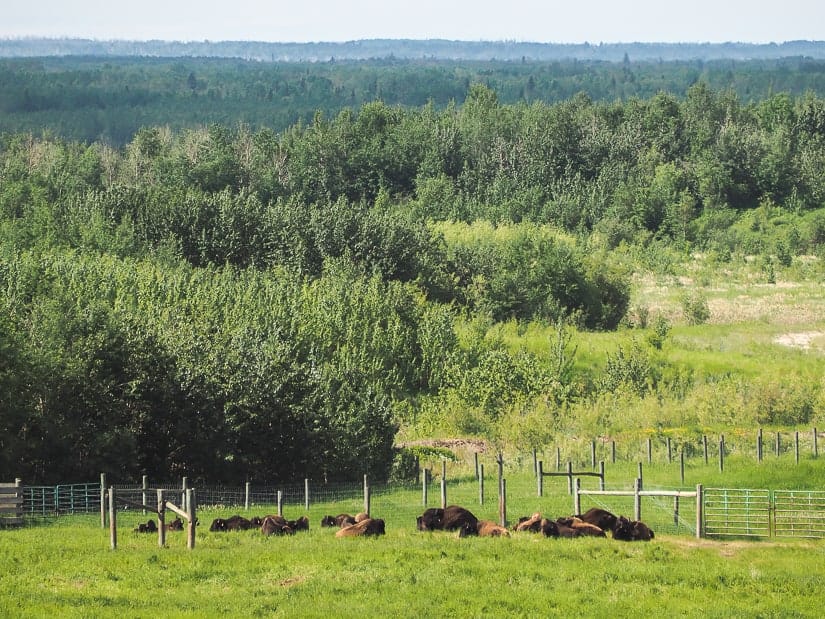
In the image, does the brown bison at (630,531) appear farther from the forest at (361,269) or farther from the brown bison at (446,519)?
the forest at (361,269)

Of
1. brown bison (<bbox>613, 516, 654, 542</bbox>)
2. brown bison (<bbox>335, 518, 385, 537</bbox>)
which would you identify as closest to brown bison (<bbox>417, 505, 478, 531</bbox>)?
brown bison (<bbox>335, 518, 385, 537</bbox>)

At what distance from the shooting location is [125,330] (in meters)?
49.2

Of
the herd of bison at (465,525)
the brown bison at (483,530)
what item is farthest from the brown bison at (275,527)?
the brown bison at (483,530)

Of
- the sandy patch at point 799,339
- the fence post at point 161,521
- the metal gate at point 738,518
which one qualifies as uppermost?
the fence post at point 161,521

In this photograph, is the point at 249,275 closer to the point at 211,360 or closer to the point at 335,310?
the point at 335,310

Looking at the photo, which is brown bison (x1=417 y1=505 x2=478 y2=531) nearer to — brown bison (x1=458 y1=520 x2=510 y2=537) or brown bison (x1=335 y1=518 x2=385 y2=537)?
brown bison (x1=458 y1=520 x2=510 y2=537)

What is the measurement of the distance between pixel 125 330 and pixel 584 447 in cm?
1893

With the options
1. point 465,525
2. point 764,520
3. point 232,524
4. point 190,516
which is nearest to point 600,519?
point 465,525

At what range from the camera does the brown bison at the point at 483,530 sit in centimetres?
3407

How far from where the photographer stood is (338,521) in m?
36.0

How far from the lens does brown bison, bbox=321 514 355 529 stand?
117 feet

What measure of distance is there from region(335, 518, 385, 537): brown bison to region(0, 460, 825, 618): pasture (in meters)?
0.30

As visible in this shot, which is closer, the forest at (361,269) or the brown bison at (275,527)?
the brown bison at (275,527)

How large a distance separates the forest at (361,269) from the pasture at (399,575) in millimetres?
12624
